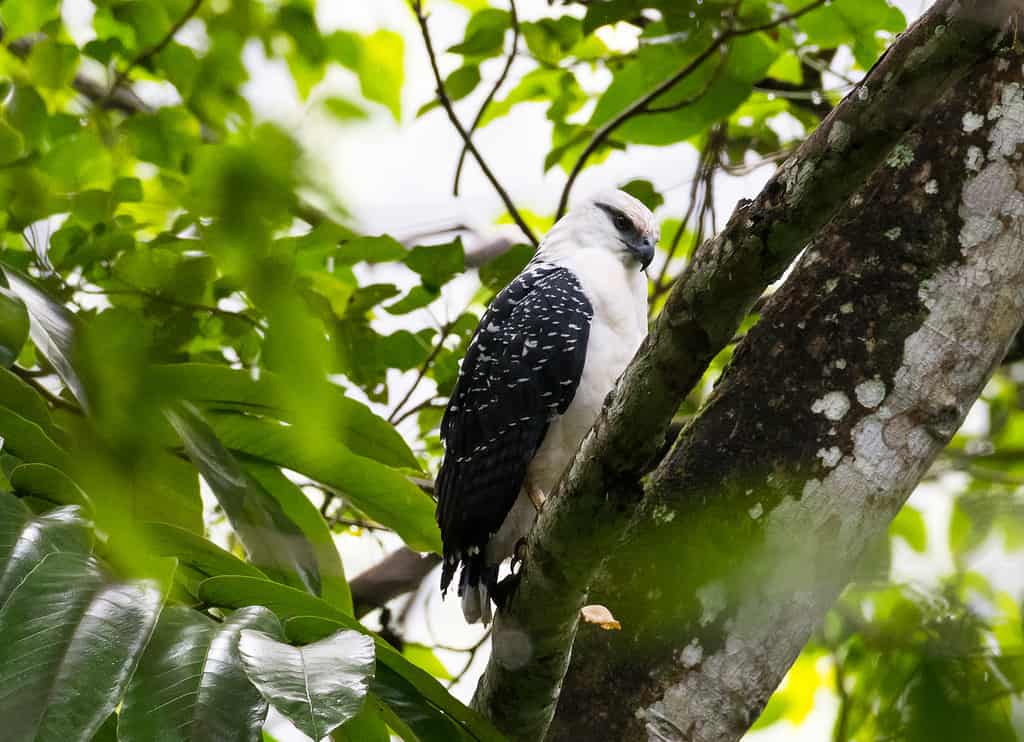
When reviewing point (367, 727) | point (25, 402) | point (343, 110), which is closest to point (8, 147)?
point (25, 402)

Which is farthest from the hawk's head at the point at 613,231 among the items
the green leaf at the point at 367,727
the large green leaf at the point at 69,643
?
the large green leaf at the point at 69,643

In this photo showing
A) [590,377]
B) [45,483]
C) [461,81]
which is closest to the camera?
[45,483]

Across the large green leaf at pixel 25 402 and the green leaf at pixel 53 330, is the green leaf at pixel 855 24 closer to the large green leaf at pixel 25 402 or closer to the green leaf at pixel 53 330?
the large green leaf at pixel 25 402

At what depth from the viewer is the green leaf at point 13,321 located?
2.36 feet

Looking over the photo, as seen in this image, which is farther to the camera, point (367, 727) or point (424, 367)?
point (424, 367)

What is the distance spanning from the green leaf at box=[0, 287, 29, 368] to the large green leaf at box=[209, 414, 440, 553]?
1.10 meters

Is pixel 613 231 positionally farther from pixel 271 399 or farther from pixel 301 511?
pixel 271 399

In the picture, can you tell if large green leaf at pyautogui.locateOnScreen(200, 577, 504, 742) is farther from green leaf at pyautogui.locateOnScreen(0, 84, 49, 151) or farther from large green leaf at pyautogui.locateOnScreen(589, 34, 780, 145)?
large green leaf at pyautogui.locateOnScreen(589, 34, 780, 145)

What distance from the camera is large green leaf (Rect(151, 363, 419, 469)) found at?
1.63 ft

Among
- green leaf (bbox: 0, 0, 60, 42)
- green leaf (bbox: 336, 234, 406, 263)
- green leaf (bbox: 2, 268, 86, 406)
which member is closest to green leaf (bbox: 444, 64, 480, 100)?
green leaf (bbox: 336, 234, 406, 263)

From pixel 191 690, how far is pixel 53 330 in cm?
37

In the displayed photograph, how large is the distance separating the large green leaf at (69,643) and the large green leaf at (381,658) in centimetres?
41

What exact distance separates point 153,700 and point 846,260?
180 cm

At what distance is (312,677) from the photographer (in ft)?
3.15
